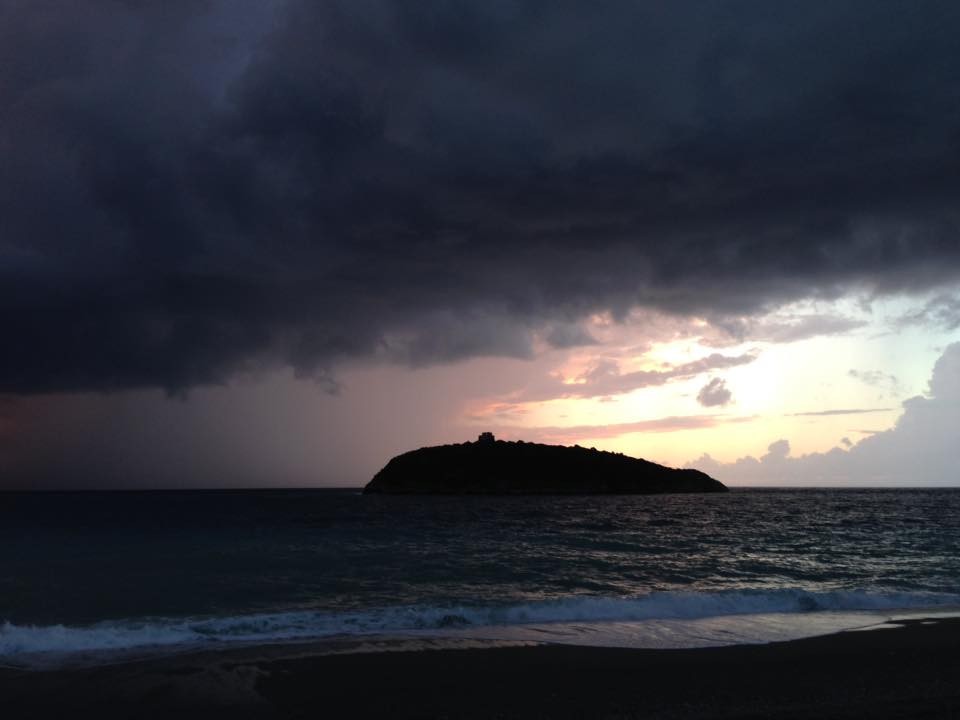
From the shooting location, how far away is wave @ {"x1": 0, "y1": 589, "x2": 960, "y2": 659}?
1723 cm

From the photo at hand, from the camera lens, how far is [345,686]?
40.5 feet

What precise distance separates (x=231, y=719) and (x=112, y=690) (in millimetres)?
3237

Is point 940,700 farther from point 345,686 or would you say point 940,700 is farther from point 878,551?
point 878,551

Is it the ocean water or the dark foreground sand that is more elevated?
the dark foreground sand

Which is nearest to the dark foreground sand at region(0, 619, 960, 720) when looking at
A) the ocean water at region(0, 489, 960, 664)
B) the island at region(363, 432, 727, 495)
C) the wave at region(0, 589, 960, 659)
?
the ocean water at region(0, 489, 960, 664)

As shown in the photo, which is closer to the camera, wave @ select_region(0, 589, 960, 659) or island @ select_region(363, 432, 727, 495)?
wave @ select_region(0, 589, 960, 659)

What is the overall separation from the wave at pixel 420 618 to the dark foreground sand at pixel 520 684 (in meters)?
2.87

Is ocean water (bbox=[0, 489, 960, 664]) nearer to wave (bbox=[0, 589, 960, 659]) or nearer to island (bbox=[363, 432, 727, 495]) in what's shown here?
wave (bbox=[0, 589, 960, 659])

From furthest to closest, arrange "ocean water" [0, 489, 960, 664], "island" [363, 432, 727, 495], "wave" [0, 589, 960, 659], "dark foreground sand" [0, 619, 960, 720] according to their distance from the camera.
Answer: "island" [363, 432, 727, 495] < "ocean water" [0, 489, 960, 664] < "wave" [0, 589, 960, 659] < "dark foreground sand" [0, 619, 960, 720]

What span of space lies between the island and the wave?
Result: 15929 cm

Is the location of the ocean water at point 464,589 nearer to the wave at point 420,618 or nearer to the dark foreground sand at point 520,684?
the wave at point 420,618

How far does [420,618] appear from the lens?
1962cm

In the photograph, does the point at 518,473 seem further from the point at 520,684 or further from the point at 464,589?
the point at 520,684

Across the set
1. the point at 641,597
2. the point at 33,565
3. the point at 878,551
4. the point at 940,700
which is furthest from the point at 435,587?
the point at 878,551
